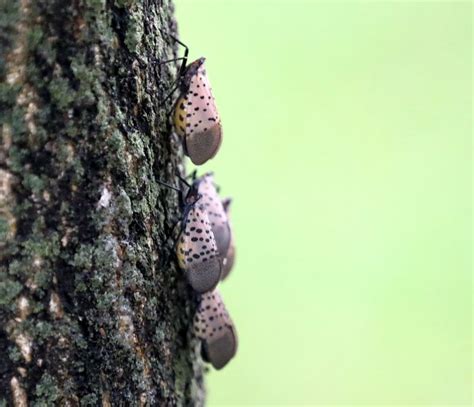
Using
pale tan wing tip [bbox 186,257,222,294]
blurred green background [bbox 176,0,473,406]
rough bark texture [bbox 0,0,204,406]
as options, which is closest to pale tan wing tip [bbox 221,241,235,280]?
pale tan wing tip [bbox 186,257,222,294]

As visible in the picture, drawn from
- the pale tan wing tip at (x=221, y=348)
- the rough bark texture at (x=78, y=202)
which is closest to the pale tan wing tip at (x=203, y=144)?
the rough bark texture at (x=78, y=202)

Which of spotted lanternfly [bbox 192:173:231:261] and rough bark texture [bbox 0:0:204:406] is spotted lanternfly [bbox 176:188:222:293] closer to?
spotted lanternfly [bbox 192:173:231:261]

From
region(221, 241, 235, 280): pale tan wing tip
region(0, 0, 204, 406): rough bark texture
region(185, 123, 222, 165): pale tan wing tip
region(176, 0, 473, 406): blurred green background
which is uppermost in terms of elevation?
region(176, 0, 473, 406): blurred green background

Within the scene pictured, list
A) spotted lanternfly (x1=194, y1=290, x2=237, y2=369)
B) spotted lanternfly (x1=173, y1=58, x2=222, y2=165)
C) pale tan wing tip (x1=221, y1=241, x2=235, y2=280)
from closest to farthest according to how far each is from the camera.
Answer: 1. spotted lanternfly (x1=173, y1=58, x2=222, y2=165)
2. spotted lanternfly (x1=194, y1=290, x2=237, y2=369)
3. pale tan wing tip (x1=221, y1=241, x2=235, y2=280)

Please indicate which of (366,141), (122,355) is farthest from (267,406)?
(122,355)

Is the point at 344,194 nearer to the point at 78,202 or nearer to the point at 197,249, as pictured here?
the point at 197,249

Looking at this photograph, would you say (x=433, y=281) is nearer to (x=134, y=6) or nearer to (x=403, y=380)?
(x=403, y=380)

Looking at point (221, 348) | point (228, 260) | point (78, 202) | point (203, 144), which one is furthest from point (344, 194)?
point (78, 202)
